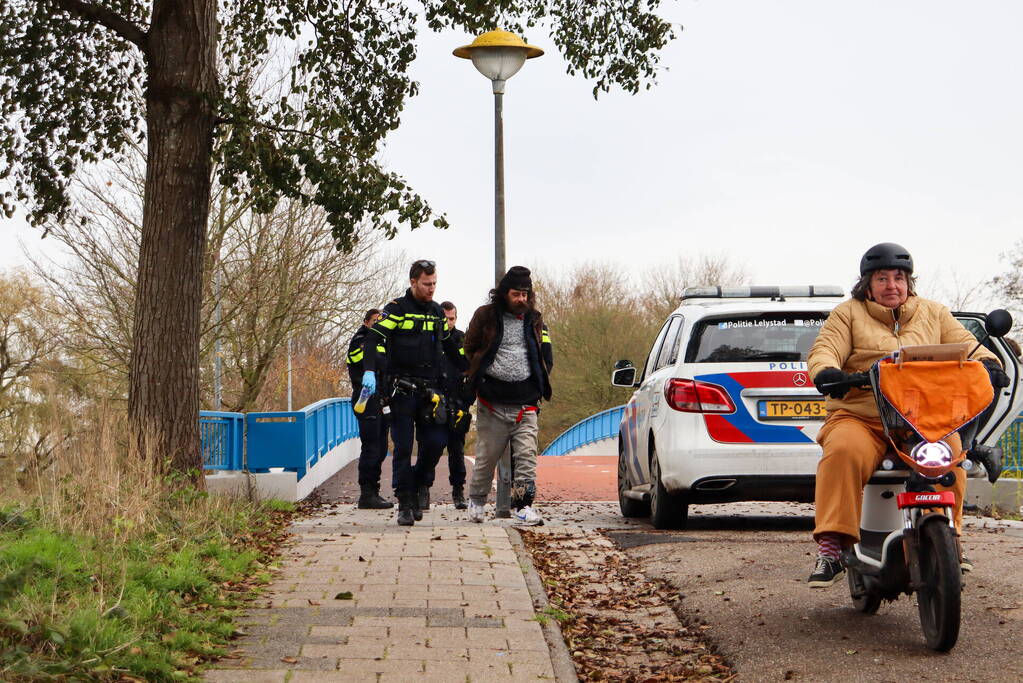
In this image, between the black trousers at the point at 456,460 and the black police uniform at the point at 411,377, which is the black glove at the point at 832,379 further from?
the black trousers at the point at 456,460

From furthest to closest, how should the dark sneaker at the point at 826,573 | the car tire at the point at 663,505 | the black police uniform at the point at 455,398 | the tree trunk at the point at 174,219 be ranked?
the tree trunk at the point at 174,219
the black police uniform at the point at 455,398
the car tire at the point at 663,505
the dark sneaker at the point at 826,573

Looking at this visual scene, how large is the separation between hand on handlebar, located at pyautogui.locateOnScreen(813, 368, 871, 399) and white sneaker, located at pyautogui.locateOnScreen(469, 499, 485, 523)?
4.93 metres

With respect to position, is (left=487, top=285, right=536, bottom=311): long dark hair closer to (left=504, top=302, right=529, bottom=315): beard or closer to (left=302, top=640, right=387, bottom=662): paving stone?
(left=504, top=302, right=529, bottom=315): beard

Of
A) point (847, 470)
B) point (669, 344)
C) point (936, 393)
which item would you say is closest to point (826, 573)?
point (847, 470)

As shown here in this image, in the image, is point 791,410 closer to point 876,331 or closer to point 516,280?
point 516,280

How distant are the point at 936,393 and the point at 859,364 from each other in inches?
28.6

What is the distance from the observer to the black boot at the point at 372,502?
12.3 m

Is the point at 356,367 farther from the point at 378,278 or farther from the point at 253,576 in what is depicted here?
the point at 378,278

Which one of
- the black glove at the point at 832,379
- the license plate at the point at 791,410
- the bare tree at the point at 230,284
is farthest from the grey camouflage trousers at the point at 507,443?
the bare tree at the point at 230,284

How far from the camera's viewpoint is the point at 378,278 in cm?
3828

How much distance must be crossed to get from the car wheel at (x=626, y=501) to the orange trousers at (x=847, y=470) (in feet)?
17.8

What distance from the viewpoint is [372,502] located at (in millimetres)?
12328

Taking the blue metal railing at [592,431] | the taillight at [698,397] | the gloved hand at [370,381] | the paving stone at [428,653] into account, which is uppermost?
the gloved hand at [370,381]

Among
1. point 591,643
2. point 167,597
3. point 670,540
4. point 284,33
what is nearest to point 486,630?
point 591,643
